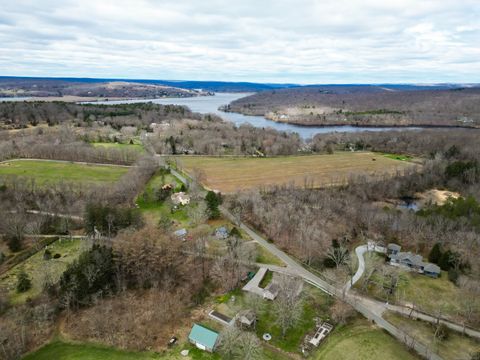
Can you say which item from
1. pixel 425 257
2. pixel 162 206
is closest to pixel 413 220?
pixel 425 257

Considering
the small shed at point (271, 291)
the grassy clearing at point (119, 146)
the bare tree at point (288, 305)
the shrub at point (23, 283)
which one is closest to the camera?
the bare tree at point (288, 305)

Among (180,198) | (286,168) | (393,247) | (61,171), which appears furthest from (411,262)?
(61,171)

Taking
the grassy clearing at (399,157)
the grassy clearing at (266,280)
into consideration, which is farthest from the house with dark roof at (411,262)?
the grassy clearing at (399,157)

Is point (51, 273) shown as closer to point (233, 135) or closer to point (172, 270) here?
point (172, 270)

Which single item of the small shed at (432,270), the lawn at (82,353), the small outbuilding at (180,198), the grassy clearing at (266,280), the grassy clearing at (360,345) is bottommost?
the lawn at (82,353)

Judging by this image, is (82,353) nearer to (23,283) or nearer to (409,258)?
(23,283)

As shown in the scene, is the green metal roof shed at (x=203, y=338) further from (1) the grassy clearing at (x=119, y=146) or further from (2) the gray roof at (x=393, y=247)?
(1) the grassy clearing at (x=119, y=146)
